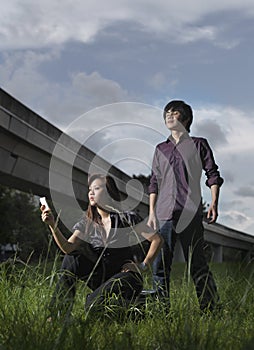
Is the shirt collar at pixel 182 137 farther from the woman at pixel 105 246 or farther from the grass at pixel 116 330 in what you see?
the grass at pixel 116 330

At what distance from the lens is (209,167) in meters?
5.45

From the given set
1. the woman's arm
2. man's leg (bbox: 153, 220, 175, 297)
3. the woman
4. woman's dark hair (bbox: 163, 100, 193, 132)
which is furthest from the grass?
woman's dark hair (bbox: 163, 100, 193, 132)

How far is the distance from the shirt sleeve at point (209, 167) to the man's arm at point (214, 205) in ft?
0.13

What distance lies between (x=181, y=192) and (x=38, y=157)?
1003cm

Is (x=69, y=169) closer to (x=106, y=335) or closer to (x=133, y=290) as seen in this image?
(x=133, y=290)

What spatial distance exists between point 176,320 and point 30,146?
10816mm

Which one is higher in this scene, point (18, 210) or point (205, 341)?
point (18, 210)

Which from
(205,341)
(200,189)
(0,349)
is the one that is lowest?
(0,349)

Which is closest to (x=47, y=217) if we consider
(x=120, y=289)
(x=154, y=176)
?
(x=120, y=289)

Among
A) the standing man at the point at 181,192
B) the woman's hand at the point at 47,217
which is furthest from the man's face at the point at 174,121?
the woman's hand at the point at 47,217

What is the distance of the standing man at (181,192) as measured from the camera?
530cm

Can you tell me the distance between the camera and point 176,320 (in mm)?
3906

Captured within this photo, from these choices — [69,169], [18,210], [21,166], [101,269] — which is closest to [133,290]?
[101,269]

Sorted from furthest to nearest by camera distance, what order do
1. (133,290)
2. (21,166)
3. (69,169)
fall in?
(69,169) → (21,166) → (133,290)
